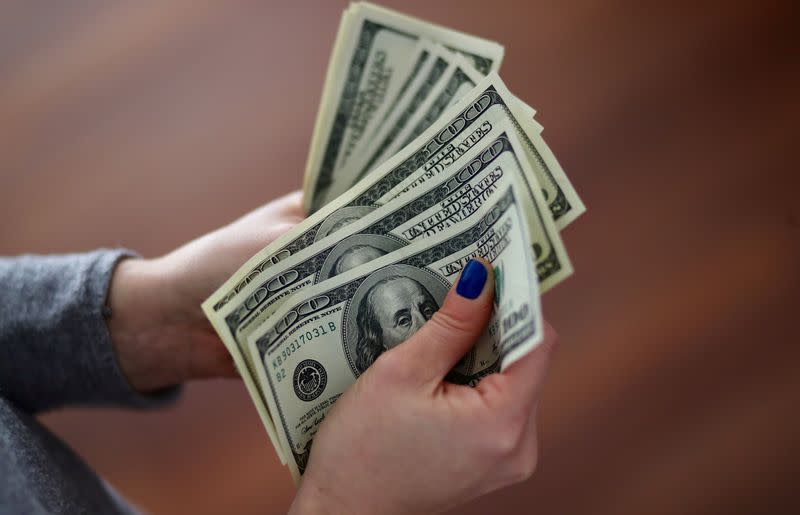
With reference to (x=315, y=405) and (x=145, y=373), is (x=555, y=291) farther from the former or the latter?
(x=145, y=373)

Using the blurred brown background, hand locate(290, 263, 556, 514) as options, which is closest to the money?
hand locate(290, 263, 556, 514)

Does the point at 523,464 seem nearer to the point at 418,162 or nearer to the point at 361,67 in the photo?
the point at 418,162

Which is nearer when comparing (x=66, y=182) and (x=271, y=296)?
(x=271, y=296)

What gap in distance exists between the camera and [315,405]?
662 mm

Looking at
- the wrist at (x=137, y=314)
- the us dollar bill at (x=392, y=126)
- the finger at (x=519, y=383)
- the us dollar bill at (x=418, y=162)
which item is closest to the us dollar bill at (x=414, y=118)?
the us dollar bill at (x=392, y=126)

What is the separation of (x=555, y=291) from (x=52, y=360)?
2.33 ft

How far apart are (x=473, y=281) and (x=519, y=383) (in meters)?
0.09

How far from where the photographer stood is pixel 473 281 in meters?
0.56

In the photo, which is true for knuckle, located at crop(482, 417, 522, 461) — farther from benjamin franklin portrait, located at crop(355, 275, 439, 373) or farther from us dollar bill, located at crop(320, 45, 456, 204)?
us dollar bill, located at crop(320, 45, 456, 204)

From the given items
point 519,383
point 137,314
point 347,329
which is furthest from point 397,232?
point 137,314

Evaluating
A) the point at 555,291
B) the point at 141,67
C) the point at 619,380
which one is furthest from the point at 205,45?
the point at 619,380

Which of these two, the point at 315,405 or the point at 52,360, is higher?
the point at 52,360

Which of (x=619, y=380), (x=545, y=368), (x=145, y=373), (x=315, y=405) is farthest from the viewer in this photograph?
(x=619, y=380)

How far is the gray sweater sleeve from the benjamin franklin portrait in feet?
1.03
